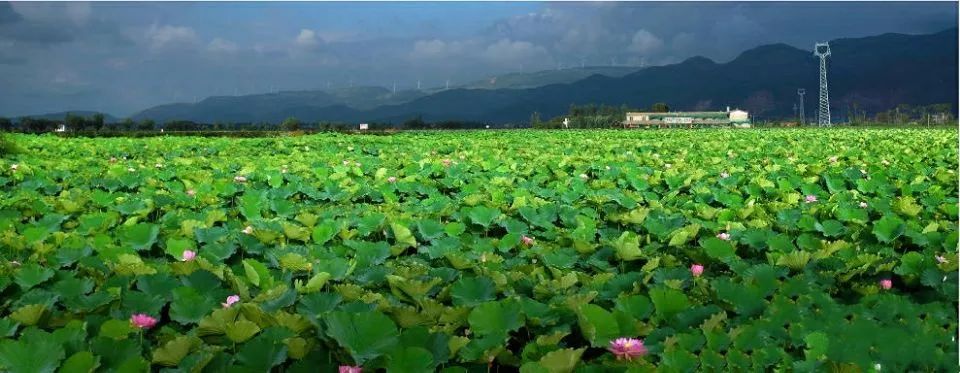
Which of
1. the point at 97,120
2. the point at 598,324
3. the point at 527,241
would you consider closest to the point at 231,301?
the point at 598,324

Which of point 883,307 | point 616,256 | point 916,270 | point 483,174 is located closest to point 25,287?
point 616,256

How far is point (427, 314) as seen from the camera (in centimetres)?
221

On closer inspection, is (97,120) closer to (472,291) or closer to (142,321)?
(142,321)

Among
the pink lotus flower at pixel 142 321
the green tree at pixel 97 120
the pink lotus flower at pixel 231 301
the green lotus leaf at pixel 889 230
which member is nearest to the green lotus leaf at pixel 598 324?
the pink lotus flower at pixel 231 301

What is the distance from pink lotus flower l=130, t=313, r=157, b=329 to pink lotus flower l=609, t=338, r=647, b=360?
4.16 feet

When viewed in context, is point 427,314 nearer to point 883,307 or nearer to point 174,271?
point 174,271

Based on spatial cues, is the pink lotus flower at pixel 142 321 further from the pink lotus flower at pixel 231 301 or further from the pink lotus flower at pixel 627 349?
the pink lotus flower at pixel 627 349

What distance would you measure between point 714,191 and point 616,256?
2714mm

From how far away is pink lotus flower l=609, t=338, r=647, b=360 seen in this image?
196cm

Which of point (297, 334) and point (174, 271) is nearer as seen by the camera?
point (297, 334)

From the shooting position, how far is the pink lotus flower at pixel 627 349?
1.96m

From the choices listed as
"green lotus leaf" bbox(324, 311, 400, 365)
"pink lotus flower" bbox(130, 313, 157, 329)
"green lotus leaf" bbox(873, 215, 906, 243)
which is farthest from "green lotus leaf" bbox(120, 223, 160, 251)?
"green lotus leaf" bbox(873, 215, 906, 243)

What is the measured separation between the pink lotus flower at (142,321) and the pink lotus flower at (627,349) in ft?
4.16

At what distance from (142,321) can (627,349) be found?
1321 millimetres
